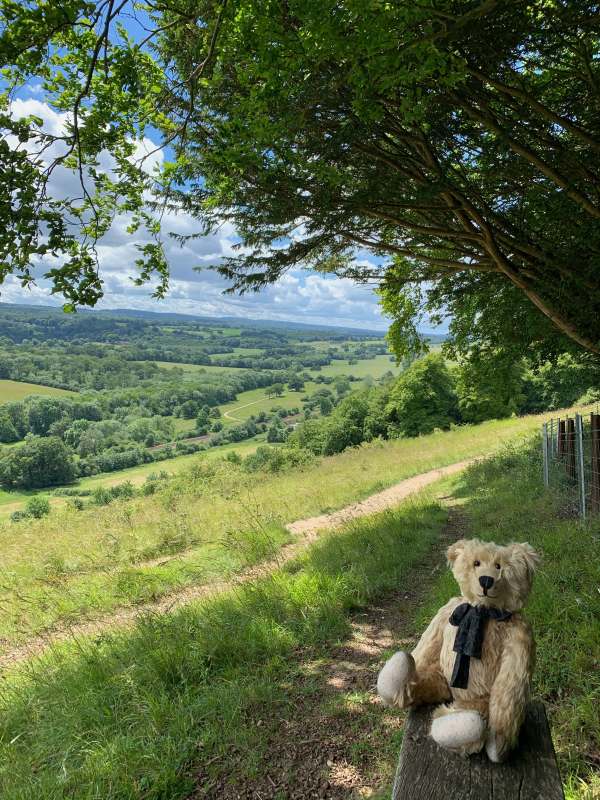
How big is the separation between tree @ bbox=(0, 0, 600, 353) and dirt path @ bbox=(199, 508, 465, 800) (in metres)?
3.92

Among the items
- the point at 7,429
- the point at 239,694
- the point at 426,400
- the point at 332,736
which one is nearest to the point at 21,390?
the point at 7,429

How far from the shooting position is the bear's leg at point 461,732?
1607 mm

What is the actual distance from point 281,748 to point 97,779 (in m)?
1.18

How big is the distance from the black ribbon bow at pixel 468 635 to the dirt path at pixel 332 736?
5.58ft

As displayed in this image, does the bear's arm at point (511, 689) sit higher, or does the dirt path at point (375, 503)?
the bear's arm at point (511, 689)

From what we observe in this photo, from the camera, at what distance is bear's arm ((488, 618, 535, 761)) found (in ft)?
5.41

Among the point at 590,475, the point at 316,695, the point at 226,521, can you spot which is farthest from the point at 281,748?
the point at 226,521

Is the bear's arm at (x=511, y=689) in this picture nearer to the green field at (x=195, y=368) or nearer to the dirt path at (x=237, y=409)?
the dirt path at (x=237, y=409)

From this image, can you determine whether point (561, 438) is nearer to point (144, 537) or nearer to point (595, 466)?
point (595, 466)

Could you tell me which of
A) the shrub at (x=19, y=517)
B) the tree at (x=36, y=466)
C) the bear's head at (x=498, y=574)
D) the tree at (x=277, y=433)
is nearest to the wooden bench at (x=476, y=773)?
the bear's head at (x=498, y=574)

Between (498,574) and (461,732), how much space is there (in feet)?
1.86

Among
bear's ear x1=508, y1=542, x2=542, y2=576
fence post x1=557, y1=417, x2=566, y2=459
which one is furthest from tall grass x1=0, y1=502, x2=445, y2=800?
fence post x1=557, y1=417, x2=566, y2=459

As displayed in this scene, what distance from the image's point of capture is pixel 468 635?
188 centimetres

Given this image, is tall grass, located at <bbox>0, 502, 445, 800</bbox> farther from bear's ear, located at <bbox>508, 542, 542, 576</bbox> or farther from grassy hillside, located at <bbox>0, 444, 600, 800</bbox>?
bear's ear, located at <bbox>508, 542, 542, 576</bbox>
